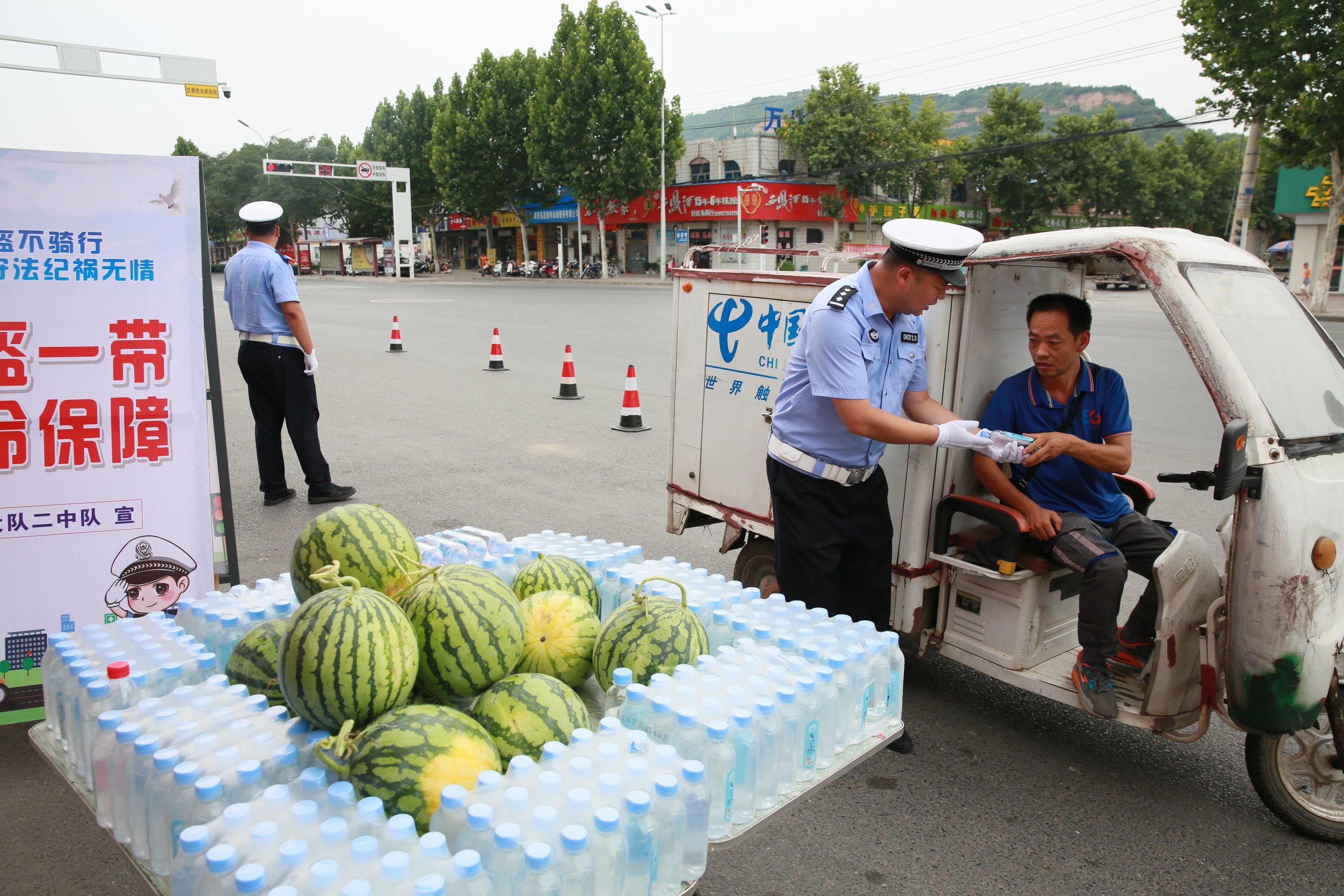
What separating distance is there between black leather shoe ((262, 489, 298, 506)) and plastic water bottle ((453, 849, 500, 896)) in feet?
21.4

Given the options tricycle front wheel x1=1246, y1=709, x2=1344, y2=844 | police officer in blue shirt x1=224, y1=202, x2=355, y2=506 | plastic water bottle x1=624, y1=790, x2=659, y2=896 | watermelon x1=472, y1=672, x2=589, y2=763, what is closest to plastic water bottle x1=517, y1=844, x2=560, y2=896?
plastic water bottle x1=624, y1=790, x2=659, y2=896

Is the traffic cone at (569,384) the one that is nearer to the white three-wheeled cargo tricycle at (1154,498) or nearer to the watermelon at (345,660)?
the white three-wheeled cargo tricycle at (1154,498)

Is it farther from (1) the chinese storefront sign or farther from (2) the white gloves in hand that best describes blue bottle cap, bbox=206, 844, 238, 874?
(1) the chinese storefront sign

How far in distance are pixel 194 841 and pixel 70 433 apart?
2.96 meters

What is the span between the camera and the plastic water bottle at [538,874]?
136 centimetres

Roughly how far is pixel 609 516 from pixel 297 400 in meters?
2.55

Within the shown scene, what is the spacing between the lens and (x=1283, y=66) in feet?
73.6

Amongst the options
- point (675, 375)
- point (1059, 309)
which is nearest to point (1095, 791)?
point (1059, 309)

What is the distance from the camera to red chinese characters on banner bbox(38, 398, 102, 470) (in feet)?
11.9

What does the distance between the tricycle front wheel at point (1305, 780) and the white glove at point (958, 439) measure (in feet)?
4.54

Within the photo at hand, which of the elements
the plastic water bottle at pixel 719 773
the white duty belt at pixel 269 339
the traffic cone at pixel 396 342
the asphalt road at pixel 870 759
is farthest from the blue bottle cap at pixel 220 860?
the traffic cone at pixel 396 342

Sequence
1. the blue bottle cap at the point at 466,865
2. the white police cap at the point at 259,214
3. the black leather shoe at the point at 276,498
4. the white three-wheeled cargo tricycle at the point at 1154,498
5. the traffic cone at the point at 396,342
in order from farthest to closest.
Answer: the traffic cone at the point at 396,342, the black leather shoe at the point at 276,498, the white police cap at the point at 259,214, the white three-wheeled cargo tricycle at the point at 1154,498, the blue bottle cap at the point at 466,865

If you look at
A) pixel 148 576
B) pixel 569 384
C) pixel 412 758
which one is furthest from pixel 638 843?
pixel 569 384

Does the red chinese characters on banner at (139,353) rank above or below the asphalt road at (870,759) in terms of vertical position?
above
